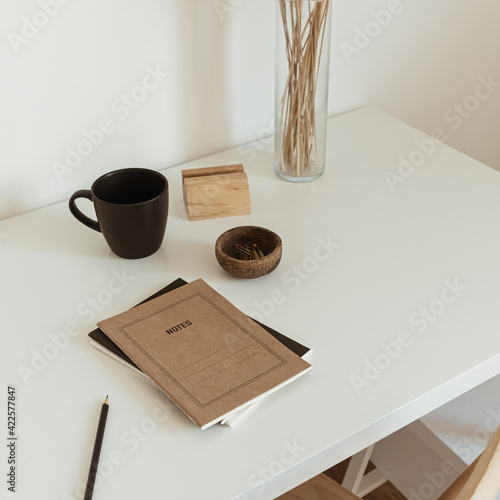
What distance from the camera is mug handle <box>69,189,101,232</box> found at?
0.90 m

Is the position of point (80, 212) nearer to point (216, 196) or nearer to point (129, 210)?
point (129, 210)

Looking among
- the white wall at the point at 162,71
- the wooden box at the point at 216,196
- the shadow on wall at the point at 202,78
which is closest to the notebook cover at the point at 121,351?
the wooden box at the point at 216,196

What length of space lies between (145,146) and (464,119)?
2.82ft

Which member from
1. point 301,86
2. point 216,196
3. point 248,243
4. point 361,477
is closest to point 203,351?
point 248,243

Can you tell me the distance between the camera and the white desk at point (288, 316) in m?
0.65

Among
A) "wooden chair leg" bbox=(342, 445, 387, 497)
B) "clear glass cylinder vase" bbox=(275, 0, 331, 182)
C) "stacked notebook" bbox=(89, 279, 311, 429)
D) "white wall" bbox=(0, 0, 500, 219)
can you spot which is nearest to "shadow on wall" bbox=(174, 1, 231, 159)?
"white wall" bbox=(0, 0, 500, 219)

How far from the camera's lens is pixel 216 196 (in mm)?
1007

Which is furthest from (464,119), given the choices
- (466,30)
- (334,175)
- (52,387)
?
(52,387)

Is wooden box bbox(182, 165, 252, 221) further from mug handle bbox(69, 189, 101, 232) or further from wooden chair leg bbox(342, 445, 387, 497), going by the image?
wooden chair leg bbox(342, 445, 387, 497)

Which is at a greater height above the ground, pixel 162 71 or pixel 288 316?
pixel 162 71

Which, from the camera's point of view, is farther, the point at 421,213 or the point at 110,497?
the point at 421,213

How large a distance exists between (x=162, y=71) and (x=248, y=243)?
36 centimetres

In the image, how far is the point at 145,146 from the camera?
113 cm

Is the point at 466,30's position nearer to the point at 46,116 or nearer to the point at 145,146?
the point at 145,146
